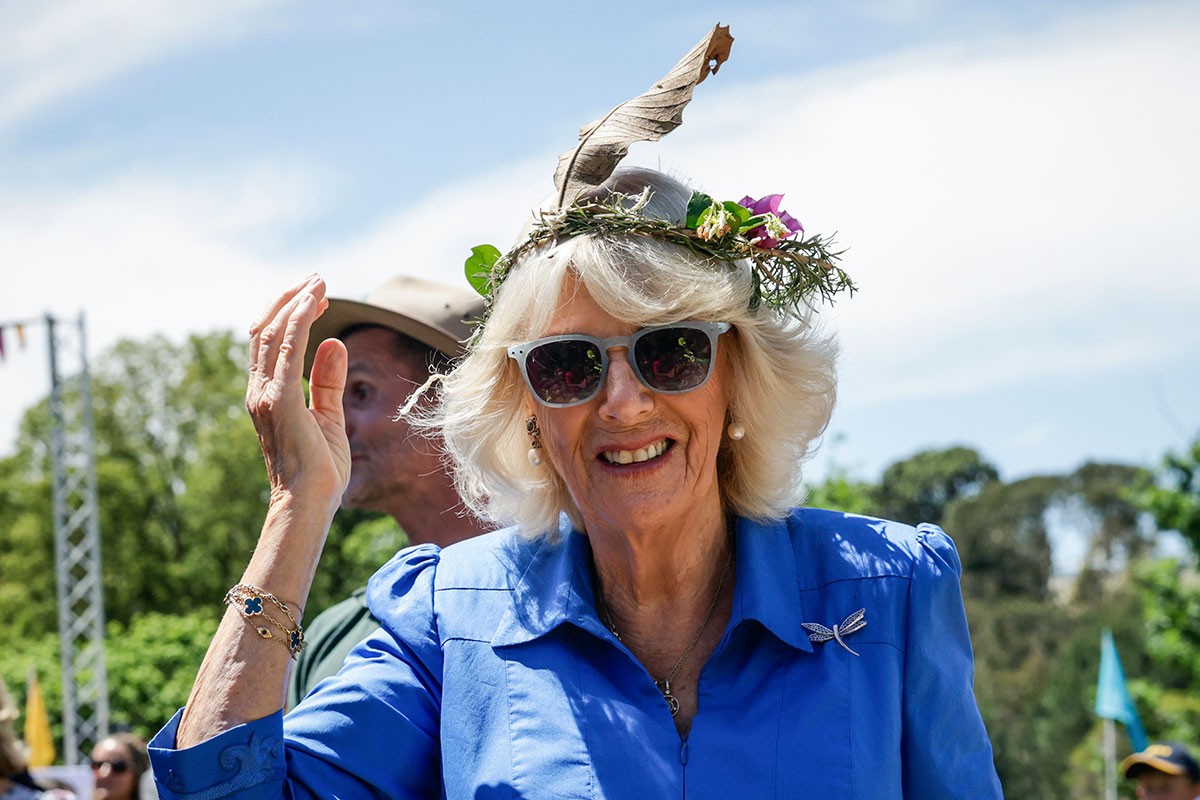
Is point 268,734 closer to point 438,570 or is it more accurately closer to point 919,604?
point 438,570

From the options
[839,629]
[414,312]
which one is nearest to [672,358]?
[839,629]

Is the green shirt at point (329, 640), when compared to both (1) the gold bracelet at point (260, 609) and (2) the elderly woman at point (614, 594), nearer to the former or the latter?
(2) the elderly woman at point (614, 594)

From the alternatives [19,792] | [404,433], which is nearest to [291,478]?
[404,433]

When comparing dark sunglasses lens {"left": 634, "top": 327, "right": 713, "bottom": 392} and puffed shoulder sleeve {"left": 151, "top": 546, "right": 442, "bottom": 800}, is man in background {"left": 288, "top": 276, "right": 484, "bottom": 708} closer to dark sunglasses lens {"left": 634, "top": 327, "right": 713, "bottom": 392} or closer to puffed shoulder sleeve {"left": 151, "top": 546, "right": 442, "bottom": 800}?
puffed shoulder sleeve {"left": 151, "top": 546, "right": 442, "bottom": 800}

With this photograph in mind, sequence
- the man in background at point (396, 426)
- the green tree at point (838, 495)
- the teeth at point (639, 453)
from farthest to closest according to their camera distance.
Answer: the green tree at point (838, 495), the man in background at point (396, 426), the teeth at point (639, 453)

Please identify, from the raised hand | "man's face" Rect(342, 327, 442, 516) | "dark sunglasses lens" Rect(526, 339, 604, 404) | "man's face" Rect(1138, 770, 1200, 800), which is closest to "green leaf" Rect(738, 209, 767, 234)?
"dark sunglasses lens" Rect(526, 339, 604, 404)

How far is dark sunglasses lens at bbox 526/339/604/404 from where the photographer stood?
2.37 meters

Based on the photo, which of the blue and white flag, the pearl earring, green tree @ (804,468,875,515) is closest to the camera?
the pearl earring

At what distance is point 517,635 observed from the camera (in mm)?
2328

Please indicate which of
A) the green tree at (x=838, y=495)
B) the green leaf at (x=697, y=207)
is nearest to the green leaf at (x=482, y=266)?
the green leaf at (x=697, y=207)

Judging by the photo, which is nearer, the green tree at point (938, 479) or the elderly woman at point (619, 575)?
the elderly woman at point (619, 575)

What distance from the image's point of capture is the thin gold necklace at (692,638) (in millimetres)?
2311

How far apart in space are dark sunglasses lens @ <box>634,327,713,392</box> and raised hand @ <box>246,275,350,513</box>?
0.54 meters

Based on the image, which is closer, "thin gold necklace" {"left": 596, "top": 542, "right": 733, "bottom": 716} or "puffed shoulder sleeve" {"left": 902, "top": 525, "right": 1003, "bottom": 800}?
"puffed shoulder sleeve" {"left": 902, "top": 525, "right": 1003, "bottom": 800}
